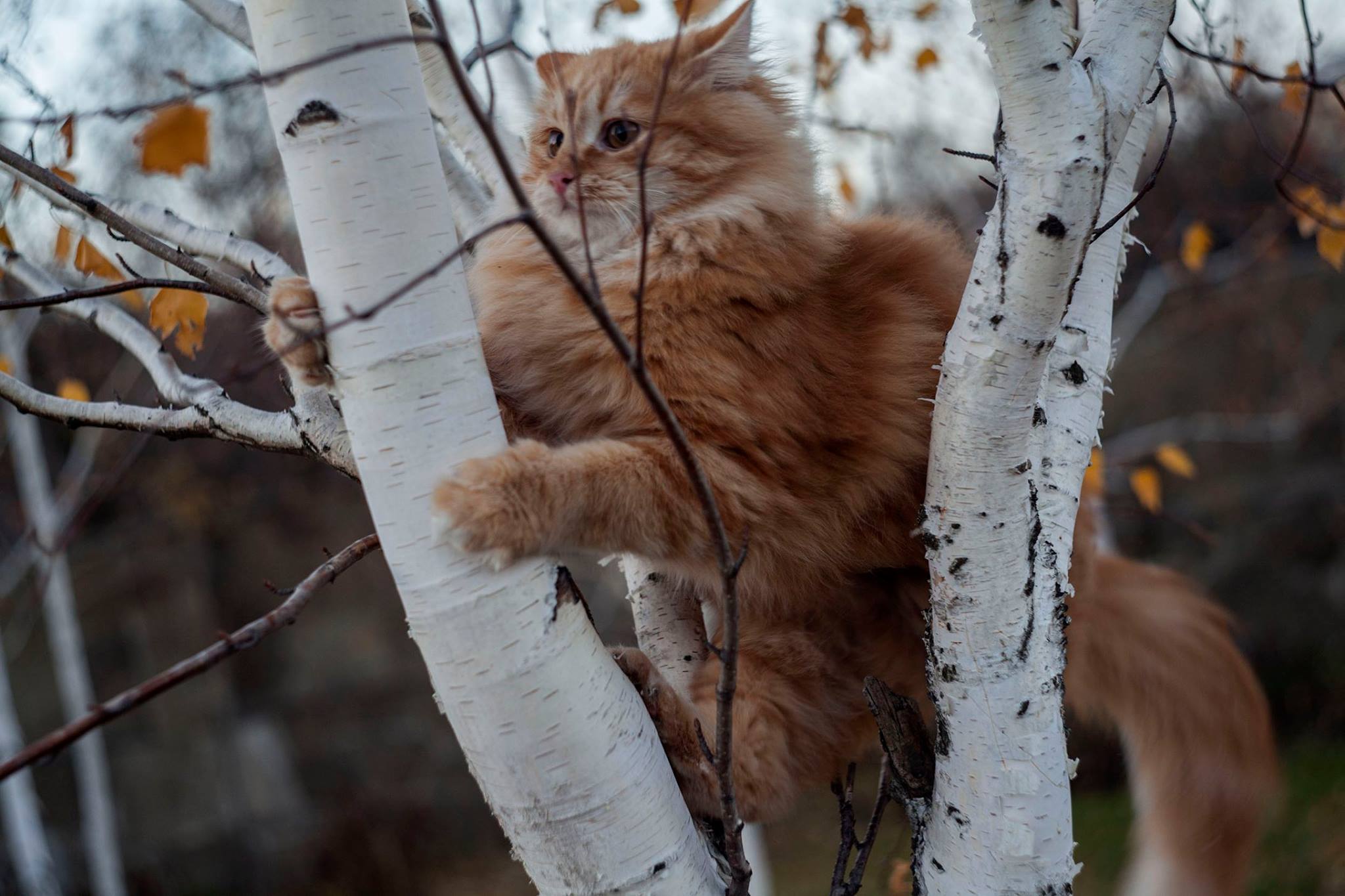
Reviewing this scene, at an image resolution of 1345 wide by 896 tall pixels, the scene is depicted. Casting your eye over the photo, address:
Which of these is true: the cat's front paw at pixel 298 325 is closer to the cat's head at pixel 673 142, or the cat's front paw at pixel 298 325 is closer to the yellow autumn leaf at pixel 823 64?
the cat's head at pixel 673 142

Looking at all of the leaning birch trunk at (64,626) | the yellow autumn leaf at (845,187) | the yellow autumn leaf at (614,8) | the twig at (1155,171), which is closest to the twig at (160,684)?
the twig at (1155,171)

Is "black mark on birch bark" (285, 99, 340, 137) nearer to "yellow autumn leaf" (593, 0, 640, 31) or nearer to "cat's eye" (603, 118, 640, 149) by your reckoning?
"cat's eye" (603, 118, 640, 149)

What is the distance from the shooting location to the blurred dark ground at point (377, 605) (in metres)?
5.55

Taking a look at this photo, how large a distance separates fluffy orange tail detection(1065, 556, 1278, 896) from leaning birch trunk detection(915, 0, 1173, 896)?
0.90m

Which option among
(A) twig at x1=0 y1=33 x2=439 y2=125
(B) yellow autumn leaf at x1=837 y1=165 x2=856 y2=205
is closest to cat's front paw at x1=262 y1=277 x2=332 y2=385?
(A) twig at x1=0 y1=33 x2=439 y2=125

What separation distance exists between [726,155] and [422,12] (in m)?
0.77

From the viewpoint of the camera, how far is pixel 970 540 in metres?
1.40

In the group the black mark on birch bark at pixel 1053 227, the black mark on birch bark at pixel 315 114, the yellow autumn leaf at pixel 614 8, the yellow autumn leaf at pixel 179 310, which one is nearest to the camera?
the black mark on birch bark at pixel 315 114

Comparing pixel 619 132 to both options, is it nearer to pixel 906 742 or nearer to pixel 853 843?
pixel 906 742

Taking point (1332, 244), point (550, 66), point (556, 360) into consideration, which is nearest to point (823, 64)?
point (550, 66)

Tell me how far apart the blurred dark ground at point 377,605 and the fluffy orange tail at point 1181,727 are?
2884mm

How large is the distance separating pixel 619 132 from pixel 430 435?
46.0 inches

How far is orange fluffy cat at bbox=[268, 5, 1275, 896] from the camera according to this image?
178 cm

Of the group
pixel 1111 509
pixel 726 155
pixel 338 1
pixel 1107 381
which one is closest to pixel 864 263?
pixel 726 155
